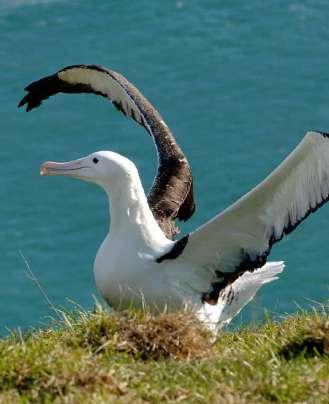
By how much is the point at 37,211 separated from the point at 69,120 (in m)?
2.44

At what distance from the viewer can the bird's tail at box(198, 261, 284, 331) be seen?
30.4ft

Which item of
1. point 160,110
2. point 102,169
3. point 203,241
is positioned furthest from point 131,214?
point 160,110

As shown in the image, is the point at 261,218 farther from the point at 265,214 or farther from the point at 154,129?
the point at 154,129

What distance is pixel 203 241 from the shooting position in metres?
8.98

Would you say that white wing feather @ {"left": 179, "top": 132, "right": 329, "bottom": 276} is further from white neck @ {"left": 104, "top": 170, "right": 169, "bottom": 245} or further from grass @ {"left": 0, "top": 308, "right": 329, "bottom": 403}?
grass @ {"left": 0, "top": 308, "right": 329, "bottom": 403}

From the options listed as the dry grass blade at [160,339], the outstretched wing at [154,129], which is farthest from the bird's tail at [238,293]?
the dry grass blade at [160,339]

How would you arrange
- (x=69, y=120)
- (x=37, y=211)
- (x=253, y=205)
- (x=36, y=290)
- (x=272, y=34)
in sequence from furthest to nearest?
(x=272, y=34) < (x=69, y=120) < (x=37, y=211) < (x=36, y=290) < (x=253, y=205)

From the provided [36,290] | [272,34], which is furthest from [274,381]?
[272,34]

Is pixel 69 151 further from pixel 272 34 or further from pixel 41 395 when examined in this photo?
pixel 41 395

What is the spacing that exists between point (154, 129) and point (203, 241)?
198 cm

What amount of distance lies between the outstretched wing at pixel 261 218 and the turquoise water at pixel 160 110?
7336 mm

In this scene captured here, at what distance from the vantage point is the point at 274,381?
6.45 m

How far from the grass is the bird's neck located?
1.36 m

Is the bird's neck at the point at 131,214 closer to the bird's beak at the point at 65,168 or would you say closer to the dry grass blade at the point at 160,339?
the bird's beak at the point at 65,168
